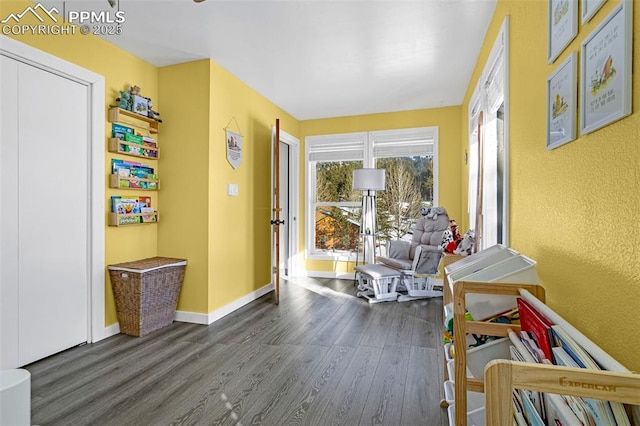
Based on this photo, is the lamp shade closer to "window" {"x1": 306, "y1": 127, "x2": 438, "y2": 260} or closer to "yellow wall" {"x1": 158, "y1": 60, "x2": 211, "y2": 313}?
"window" {"x1": 306, "y1": 127, "x2": 438, "y2": 260}

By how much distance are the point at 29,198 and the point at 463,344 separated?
287cm

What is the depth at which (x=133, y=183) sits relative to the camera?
3.14m

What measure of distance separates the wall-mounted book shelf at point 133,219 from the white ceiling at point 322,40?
150 cm

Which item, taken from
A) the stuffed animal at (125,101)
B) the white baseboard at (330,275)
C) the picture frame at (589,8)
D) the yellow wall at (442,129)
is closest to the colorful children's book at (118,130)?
the stuffed animal at (125,101)

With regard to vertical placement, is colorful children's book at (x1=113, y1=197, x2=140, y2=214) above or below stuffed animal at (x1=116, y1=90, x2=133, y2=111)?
below

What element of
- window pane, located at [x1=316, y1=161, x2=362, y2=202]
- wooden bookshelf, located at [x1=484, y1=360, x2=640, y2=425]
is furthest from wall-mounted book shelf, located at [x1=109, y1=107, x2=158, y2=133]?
wooden bookshelf, located at [x1=484, y1=360, x2=640, y2=425]

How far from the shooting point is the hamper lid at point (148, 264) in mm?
2908

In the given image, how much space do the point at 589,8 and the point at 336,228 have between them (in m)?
4.58

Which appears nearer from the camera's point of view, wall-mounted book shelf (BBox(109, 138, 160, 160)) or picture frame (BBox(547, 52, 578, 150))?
picture frame (BBox(547, 52, 578, 150))

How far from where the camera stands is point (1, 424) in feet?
2.26

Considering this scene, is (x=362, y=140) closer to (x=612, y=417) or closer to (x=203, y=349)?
(x=203, y=349)

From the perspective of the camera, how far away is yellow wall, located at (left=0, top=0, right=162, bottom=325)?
2541 mm

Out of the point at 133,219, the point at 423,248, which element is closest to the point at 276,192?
the point at 133,219

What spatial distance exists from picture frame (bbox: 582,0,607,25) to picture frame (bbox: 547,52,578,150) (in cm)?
11
